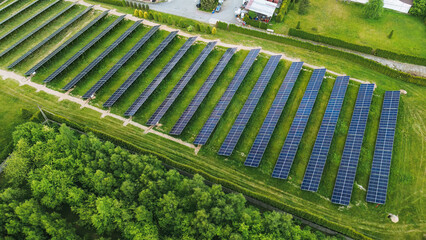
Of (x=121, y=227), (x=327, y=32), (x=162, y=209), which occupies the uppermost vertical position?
(x=327, y=32)

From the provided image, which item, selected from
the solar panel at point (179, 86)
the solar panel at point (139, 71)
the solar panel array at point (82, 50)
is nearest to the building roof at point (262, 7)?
the solar panel at point (179, 86)

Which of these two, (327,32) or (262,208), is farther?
(327,32)

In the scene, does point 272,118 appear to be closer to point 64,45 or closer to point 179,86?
point 179,86

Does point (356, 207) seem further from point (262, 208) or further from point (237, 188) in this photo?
point (237, 188)

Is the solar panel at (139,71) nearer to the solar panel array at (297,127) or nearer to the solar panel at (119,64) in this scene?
the solar panel at (119,64)

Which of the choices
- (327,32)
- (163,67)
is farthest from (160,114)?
(327,32)

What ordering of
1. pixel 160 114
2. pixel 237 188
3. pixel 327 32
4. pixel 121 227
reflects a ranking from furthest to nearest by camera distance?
pixel 327 32 < pixel 160 114 < pixel 237 188 < pixel 121 227
